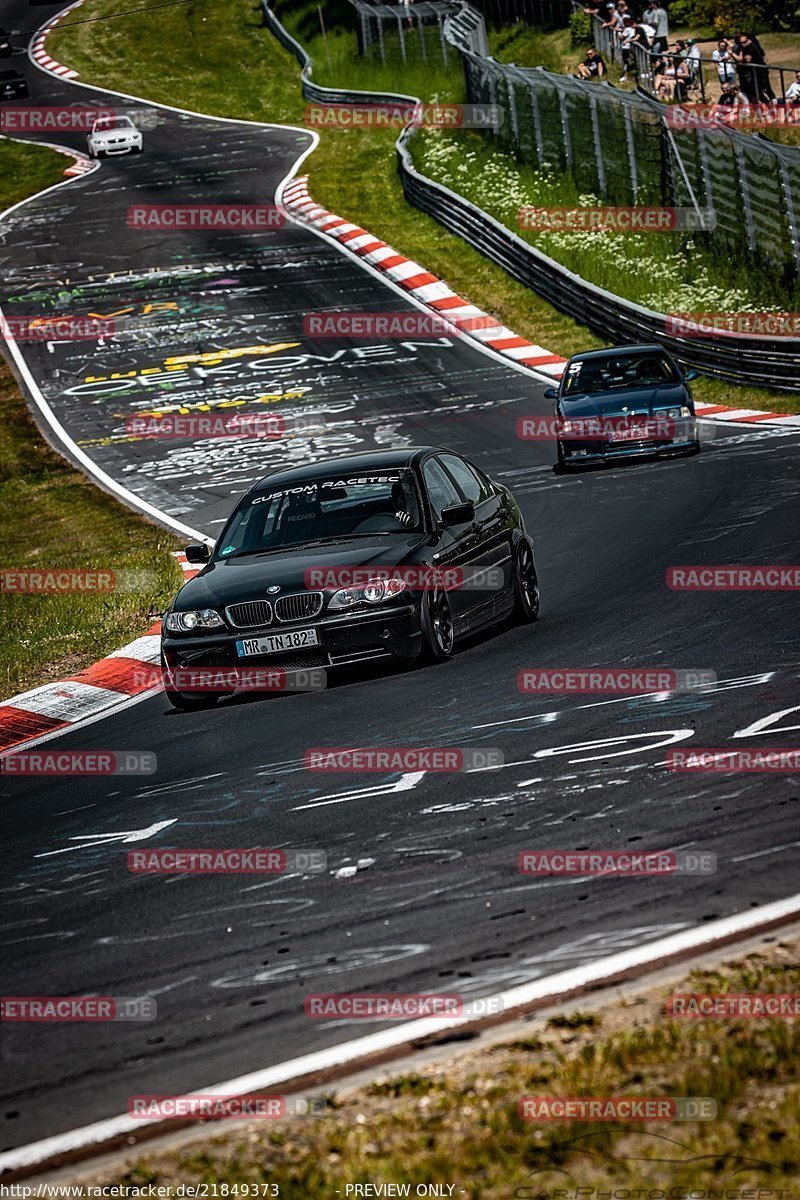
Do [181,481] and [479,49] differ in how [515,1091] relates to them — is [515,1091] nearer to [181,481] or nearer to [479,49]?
[181,481]

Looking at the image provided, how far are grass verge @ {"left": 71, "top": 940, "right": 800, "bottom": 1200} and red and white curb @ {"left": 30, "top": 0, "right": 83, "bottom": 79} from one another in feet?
206

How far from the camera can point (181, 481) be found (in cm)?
2227

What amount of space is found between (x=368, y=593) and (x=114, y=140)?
41489 millimetres

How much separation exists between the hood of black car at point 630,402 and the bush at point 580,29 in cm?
2406

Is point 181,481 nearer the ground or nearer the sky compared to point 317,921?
nearer the ground

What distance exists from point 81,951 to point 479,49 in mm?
37793

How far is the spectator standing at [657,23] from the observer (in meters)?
33.3

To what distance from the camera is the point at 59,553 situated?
60.3 ft

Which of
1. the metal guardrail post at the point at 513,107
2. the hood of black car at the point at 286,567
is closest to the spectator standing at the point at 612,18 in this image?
the metal guardrail post at the point at 513,107

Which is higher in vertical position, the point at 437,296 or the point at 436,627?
the point at 436,627

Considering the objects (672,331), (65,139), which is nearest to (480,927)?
(672,331)

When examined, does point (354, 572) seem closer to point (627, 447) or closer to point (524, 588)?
point (524, 588)

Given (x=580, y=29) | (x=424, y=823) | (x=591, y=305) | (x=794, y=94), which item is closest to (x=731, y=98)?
(x=794, y=94)

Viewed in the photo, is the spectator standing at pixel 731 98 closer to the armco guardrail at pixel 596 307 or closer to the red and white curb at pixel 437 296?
the armco guardrail at pixel 596 307
